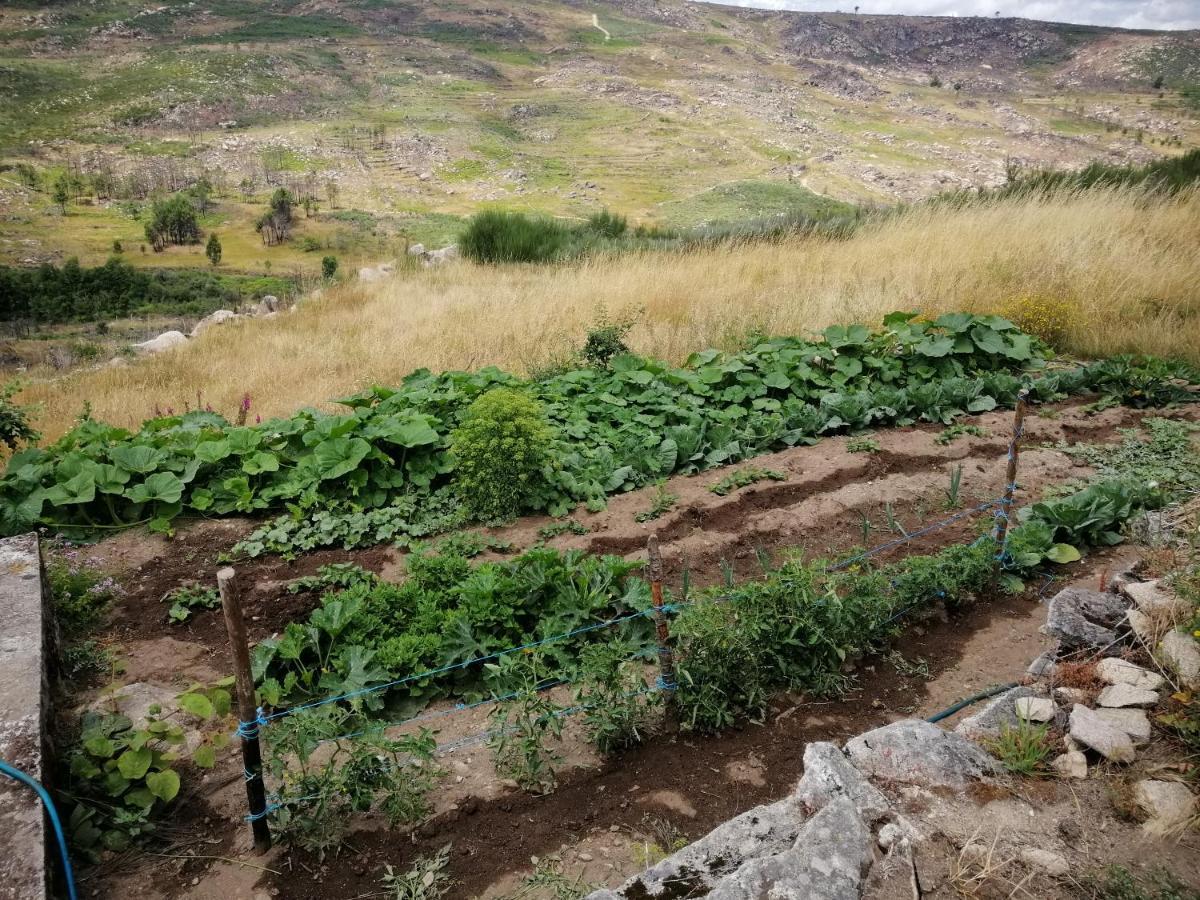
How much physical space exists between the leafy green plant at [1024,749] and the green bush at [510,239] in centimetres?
1418

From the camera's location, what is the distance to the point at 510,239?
1628 centimetres

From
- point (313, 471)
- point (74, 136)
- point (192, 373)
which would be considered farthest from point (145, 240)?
point (313, 471)

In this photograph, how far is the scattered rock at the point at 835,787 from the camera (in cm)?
211

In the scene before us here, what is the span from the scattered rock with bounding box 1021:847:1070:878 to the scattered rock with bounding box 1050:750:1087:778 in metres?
0.40

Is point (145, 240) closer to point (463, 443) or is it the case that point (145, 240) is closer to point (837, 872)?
point (463, 443)

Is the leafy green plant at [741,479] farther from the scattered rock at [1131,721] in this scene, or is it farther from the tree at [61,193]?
the tree at [61,193]

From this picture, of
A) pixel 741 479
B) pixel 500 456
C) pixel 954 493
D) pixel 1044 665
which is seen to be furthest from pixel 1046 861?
pixel 500 456

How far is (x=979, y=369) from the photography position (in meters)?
7.01

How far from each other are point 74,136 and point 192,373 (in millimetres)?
42015

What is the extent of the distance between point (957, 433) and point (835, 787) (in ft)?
14.8

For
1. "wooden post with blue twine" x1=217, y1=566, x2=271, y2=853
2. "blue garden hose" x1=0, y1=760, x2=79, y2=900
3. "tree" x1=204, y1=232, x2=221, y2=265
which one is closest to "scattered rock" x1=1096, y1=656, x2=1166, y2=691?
"wooden post with blue twine" x1=217, y1=566, x2=271, y2=853

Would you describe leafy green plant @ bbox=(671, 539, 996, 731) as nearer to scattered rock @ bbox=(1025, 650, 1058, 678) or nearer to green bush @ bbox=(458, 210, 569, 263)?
scattered rock @ bbox=(1025, 650, 1058, 678)

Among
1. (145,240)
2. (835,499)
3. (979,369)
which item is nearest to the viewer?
(835,499)

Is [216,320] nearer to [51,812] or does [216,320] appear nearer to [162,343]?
[162,343]
